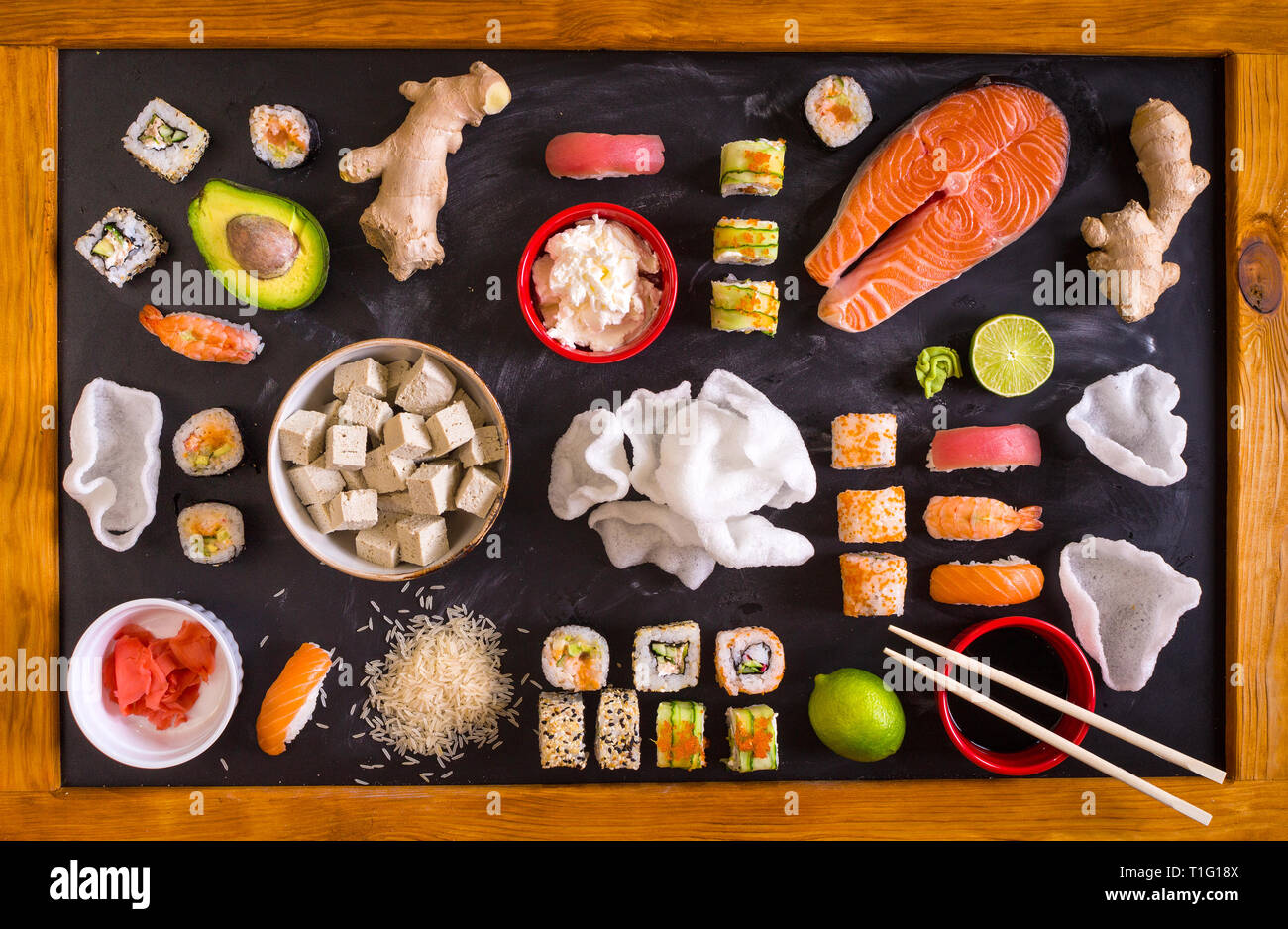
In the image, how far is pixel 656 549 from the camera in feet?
7.66

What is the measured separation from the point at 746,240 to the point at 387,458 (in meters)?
1.22

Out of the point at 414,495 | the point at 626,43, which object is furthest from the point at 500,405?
the point at 626,43

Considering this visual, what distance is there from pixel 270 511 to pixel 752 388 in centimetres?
156

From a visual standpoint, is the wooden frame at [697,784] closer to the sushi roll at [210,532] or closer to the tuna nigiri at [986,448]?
the sushi roll at [210,532]

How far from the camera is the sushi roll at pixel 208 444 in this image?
7.47ft

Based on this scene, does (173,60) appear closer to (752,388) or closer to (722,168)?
(722,168)

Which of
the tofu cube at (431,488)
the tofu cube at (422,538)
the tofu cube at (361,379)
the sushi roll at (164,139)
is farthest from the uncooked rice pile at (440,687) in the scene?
the sushi roll at (164,139)

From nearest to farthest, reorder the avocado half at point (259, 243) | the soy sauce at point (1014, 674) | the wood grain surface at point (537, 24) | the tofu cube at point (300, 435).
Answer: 1. the tofu cube at point (300, 435)
2. the avocado half at point (259, 243)
3. the wood grain surface at point (537, 24)
4. the soy sauce at point (1014, 674)

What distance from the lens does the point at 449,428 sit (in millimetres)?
2082

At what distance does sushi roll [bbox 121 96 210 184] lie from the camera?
7.47 feet

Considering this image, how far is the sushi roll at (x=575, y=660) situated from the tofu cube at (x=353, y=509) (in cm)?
66

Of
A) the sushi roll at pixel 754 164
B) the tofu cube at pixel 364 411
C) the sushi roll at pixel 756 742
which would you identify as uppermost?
the sushi roll at pixel 754 164

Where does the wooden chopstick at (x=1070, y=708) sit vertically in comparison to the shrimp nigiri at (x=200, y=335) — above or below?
below
